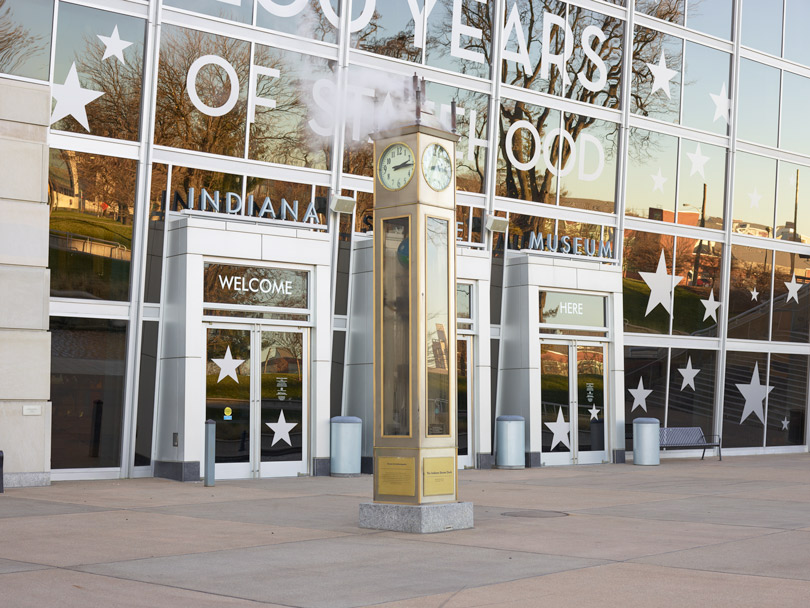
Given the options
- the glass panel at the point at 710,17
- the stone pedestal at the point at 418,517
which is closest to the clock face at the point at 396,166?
the stone pedestal at the point at 418,517

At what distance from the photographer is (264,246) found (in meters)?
18.6

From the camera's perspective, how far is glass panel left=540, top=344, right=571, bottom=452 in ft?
74.1

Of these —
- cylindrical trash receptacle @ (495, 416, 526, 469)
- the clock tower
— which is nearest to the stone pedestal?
the clock tower

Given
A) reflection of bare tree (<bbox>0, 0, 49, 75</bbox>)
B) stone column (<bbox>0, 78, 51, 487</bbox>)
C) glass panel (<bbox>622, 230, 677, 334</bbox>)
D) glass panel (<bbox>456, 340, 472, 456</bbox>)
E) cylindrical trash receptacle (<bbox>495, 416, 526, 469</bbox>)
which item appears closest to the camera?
stone column (<bbox>0, 78, 51, 487</bbox>)

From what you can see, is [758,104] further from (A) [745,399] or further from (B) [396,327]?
(B) [396,327]

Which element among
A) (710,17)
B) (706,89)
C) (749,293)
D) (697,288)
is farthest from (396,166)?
(749,293)

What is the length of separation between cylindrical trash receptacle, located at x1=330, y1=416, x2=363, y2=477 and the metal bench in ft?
30.6

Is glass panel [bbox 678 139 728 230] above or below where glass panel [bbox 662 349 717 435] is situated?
above

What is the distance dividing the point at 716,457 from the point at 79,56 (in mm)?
18711

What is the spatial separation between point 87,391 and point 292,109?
6.79m

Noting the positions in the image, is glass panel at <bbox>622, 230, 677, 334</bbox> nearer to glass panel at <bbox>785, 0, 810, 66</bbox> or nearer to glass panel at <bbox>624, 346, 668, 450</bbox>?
glass panel at <bbox>624, 346, 668, 450</bbox>

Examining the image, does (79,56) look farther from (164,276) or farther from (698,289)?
(698,289)

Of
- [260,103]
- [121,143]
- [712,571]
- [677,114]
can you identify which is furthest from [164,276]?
[677,114]

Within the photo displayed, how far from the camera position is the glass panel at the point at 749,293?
28.1 meters
